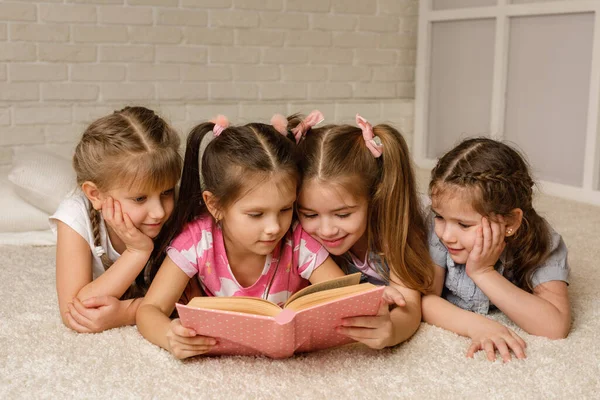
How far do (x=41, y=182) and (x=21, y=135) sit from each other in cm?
97

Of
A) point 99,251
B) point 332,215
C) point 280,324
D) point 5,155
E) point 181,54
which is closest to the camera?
point 280,324

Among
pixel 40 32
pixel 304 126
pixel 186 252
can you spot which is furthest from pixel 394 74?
pixel 186 252

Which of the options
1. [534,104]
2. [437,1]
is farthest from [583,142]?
[437,1]

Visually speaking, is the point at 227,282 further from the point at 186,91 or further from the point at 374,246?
the point at 186,91

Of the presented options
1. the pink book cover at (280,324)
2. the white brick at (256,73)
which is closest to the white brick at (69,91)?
the white brick at (256,73)

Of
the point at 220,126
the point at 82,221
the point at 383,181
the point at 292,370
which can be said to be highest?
the point at 220,126

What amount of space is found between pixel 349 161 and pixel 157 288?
0.50 m

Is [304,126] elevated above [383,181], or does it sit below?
above

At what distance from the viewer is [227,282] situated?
1.66 metres

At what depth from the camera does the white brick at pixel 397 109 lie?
4.21 meters

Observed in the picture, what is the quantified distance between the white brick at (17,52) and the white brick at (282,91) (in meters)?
1.13

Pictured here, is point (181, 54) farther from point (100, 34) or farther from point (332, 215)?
point (332, 215)

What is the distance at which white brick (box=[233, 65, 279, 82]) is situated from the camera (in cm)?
378

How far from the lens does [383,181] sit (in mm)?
1643
